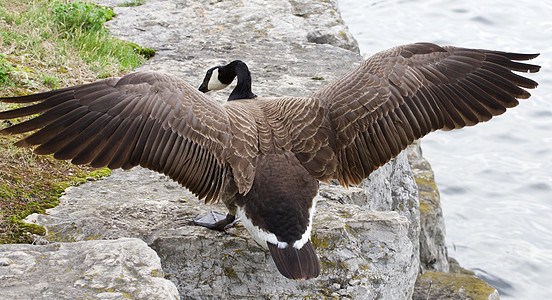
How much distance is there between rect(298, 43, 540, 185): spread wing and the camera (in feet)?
16.7

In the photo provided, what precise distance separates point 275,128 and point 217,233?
37.8 inches

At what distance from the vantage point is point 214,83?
680cm

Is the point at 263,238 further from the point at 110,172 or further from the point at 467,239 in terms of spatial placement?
the point at 467,239

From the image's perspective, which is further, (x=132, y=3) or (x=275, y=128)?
(x=132, y=3)

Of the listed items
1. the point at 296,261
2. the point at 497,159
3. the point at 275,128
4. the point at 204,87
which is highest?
the point at 275,128

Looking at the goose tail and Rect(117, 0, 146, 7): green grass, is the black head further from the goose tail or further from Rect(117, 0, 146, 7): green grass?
Rect(117, 0, 146, 7): green grass

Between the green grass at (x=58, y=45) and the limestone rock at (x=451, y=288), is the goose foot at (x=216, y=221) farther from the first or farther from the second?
the green grass at (x=58, y=45)

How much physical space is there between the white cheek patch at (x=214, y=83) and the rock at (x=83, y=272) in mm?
3146

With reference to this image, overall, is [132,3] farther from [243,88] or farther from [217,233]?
[217,233]

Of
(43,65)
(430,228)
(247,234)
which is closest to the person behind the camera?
(247,234)

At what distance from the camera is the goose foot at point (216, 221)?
4.83 meters

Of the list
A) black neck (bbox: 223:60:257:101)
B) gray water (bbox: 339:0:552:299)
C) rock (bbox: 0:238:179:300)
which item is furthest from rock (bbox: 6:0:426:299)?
gray water (bbox: 339:0:552:299)

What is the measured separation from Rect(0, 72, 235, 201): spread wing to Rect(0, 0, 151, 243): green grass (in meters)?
0.64

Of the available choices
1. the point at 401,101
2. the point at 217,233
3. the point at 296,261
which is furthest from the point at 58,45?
the point at 296,261
